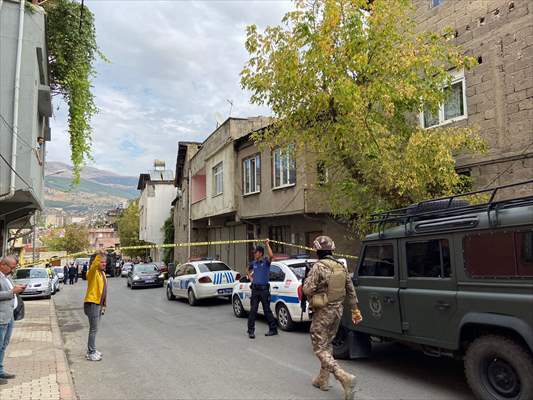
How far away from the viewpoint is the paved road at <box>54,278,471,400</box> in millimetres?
5867

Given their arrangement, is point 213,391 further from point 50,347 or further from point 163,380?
point 50,347

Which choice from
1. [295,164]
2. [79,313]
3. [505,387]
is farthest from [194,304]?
[505,387]

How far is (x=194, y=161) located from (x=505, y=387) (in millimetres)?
27627

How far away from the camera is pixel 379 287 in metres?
6.55

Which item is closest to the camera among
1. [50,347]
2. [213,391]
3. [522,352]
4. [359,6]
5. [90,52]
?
[522,352]

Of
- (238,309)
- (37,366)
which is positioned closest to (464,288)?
(37,366)

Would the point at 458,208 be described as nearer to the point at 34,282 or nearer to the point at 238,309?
the point at 238,309

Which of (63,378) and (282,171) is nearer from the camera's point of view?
(63,378)

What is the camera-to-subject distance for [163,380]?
21.5ft

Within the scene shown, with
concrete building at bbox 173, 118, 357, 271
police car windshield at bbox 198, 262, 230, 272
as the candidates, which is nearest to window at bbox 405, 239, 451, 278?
concrete building at bbox 173, 118, 357, 271

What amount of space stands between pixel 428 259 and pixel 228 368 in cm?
342

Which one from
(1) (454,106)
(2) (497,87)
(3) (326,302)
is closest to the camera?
(3) (326,302)

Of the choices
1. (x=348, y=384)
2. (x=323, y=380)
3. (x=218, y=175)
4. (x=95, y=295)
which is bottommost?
(x=323, y=380)

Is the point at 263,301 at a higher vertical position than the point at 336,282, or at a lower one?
lower
